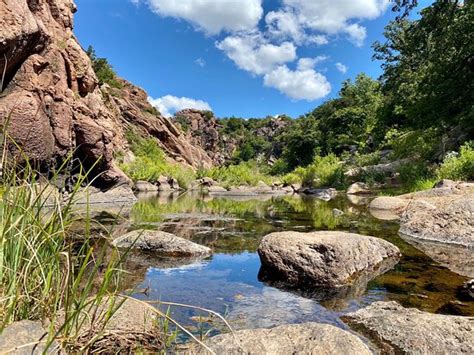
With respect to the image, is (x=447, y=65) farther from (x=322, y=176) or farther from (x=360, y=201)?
(x=322, y=176)

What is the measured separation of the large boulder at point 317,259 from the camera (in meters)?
5.07

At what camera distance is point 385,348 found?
10.2ft

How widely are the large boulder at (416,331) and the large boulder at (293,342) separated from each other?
0.66 m

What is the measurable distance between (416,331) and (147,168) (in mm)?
27853

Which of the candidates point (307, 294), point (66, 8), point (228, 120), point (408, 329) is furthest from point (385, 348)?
point (228, 120)

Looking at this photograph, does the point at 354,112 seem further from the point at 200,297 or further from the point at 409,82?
the point at 200,297

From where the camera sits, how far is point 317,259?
517 cm

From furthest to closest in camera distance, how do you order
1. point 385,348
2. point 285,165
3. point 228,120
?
point 228,120 → point 285,165 → point 385,348

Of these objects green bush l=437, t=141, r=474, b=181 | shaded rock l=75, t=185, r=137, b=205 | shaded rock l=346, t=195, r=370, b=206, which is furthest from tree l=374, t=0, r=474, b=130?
shaded rock l=75, t=185, r=137, b=205

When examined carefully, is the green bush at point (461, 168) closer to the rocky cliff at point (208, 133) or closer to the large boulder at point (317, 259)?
the large boulder at point (317, 259)

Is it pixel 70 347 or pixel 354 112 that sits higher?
pixel 354 112

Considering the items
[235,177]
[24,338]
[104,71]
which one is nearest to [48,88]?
[24,338]

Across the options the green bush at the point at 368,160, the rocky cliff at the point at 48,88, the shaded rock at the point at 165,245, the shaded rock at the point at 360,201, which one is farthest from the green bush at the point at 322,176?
the shaded rock at the point at 165,245

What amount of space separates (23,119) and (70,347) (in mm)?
12614
